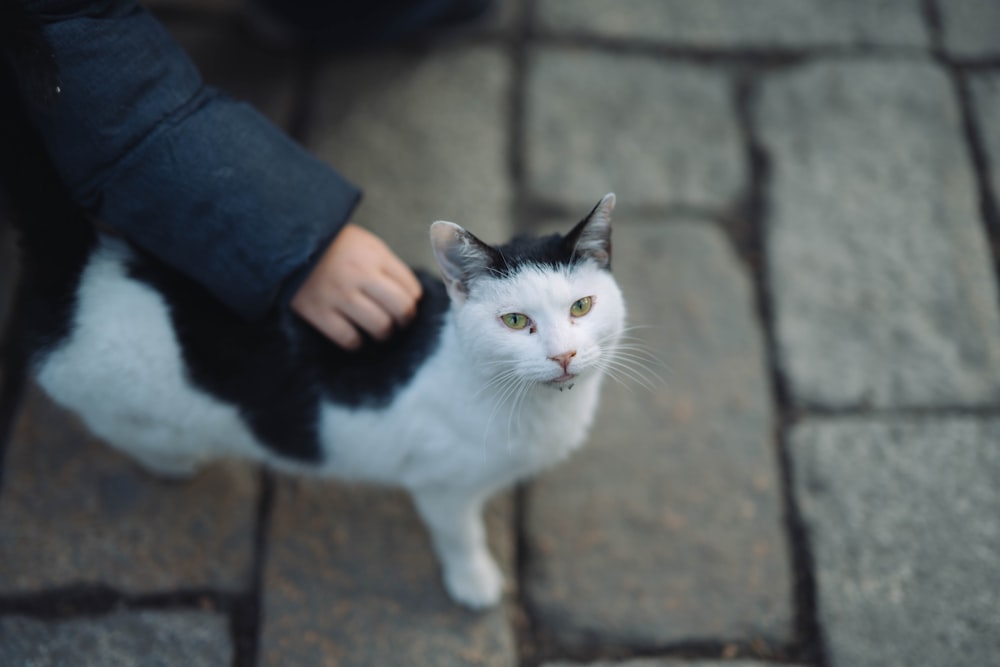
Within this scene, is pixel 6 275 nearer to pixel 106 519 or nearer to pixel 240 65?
pixel 106 519

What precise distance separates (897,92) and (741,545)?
1334 mm

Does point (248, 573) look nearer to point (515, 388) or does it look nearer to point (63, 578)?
point (63, 578)

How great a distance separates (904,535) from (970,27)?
4.92 feet

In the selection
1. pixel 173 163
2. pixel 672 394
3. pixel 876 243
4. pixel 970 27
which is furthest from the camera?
pixel 970 27

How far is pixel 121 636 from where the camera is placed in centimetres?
150

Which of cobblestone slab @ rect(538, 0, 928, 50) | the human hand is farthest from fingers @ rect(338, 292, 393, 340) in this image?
cobblestone slab @ rect(538, 0, 928, 50)

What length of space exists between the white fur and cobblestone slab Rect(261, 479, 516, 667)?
23 cm

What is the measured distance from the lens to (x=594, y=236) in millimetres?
1160

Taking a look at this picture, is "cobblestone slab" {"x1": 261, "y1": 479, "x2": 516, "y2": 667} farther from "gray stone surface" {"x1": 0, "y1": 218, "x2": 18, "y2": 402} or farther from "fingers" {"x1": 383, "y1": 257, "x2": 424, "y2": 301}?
"gray stone surface" {"x1": 0, "y1": 218, "x2": 18, "y2": 402}

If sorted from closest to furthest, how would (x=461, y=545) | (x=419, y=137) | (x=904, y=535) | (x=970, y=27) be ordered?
1. (x=461, y=545)
2. (x=904, y=535)
3. (x=419, y=137)
4. (x=970, y=27)

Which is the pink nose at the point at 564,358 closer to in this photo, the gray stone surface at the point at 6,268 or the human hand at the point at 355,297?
the human hand at the point at 355,297

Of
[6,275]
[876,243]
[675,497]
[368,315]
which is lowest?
[6,275]

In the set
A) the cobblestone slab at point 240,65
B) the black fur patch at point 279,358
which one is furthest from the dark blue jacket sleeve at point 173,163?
the cobblestone slab at point 240,65

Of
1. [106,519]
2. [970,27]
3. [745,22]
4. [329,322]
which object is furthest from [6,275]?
[970,27]
